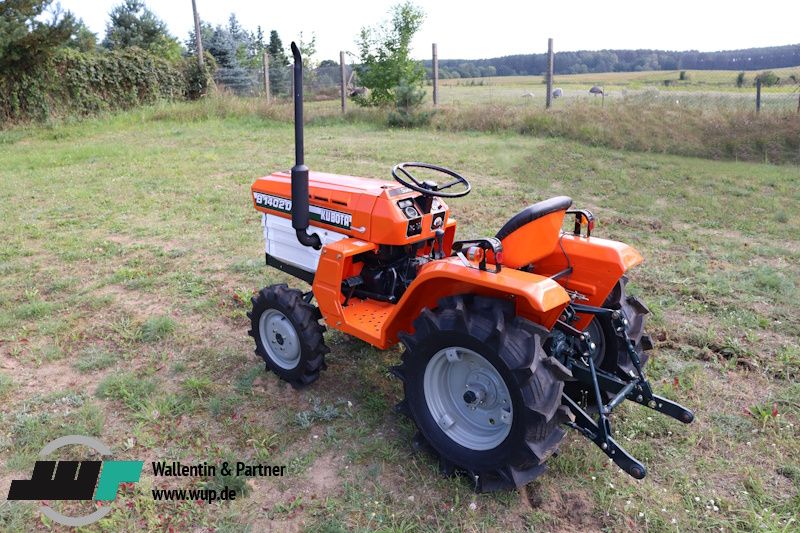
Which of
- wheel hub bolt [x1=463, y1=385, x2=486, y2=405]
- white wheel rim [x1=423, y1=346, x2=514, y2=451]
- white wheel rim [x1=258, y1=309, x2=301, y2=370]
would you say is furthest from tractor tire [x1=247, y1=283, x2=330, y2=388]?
wheel hub bolt [x1=463, y1=385, x2=486, y2=405]

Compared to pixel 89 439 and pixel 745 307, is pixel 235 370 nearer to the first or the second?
pixel 89 439

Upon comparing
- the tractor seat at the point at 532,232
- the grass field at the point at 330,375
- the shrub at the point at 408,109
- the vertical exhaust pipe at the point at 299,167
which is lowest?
the grass field at the point at 330,375

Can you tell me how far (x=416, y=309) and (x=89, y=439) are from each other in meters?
1.88

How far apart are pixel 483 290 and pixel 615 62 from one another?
43.2 meters

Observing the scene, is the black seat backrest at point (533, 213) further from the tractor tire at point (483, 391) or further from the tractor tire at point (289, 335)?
the tractor tire at point (289, 335)

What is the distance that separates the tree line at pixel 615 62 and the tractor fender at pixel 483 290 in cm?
2486

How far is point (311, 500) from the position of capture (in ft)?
8.83

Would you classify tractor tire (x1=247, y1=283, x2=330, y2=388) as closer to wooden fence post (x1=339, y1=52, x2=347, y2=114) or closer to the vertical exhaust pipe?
the vertical exhaust pipe

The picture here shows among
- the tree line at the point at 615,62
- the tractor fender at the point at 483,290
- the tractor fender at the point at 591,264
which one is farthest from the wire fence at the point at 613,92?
the tractor fender at the point at 483,290

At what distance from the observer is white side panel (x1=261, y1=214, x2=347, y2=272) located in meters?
3.68

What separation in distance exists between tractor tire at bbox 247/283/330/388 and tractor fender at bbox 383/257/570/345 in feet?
1.64

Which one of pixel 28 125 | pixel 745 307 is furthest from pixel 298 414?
Result: pixel 28 125

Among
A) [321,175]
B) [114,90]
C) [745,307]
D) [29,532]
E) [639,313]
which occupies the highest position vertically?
[114,90]

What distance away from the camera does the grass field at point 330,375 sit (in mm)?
2643
